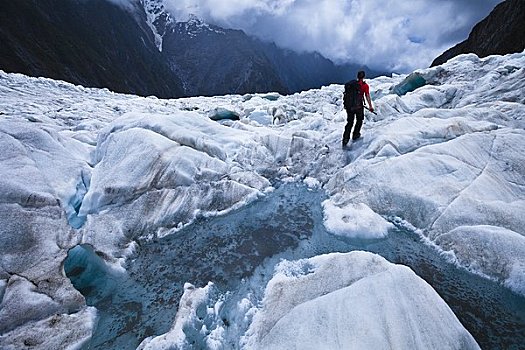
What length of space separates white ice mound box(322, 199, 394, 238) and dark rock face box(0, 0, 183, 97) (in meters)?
78.4

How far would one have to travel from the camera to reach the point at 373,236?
571cm

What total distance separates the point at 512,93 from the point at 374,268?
9.75 meters

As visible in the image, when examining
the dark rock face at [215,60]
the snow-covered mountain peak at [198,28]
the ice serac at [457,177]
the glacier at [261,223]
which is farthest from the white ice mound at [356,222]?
the snow-covered mountain peak at [198,28]

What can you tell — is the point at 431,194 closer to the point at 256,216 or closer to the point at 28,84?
the point at 256,216

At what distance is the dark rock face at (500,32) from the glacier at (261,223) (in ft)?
125

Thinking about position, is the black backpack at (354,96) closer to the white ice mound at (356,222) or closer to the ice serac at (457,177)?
the ice serac at (457,177)

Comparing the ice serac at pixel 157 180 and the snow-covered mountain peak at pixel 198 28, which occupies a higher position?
the snow-covered mountain peak at pixel 198 28

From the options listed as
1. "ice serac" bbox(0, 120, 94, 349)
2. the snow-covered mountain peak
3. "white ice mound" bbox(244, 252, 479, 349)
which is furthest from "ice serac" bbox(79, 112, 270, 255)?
the snow-covered mountain peak

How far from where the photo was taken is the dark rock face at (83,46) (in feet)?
236

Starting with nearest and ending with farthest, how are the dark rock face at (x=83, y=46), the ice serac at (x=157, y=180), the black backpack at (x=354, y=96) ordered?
the ice serac at (x=157, y=180), the black backpack at (x=354, y=96), the dark rock face at (x=83, y=46)

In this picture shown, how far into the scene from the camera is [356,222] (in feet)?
19.6

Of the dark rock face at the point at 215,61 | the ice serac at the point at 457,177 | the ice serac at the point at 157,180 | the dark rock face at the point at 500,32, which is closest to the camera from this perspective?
the ice serac at the point at 457,177

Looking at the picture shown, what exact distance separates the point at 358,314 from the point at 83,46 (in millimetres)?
123367

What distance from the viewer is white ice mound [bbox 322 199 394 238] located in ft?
19.0
